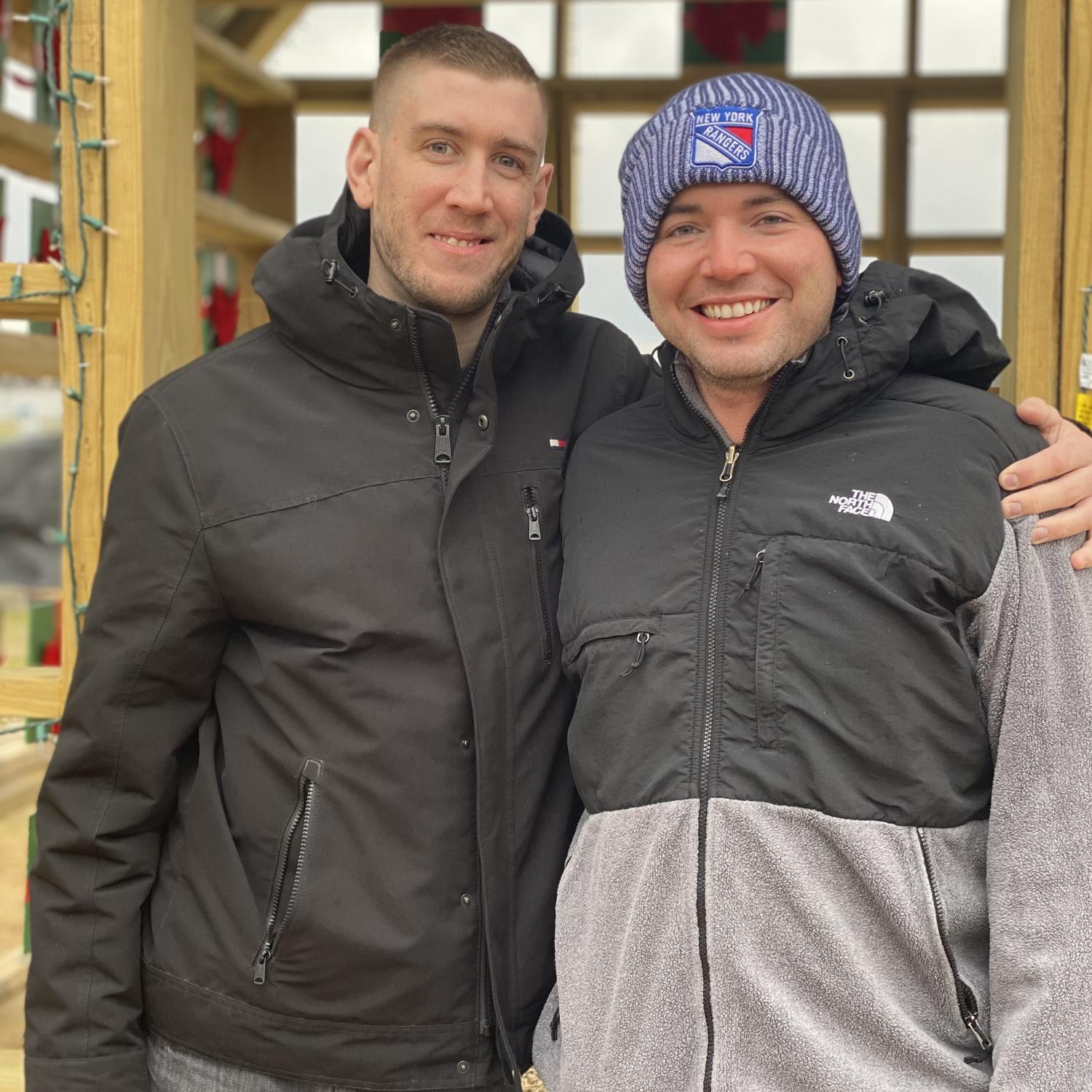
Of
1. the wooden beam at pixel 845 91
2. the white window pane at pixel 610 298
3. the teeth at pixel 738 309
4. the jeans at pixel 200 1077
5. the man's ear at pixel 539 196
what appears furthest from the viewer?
the wooden beam at pixel 845 91

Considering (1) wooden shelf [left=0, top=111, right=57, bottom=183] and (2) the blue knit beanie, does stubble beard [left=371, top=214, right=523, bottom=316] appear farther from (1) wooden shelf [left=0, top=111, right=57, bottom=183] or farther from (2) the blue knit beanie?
(1) wooden shelf [left=0, top=111, right=57, bottom=183]

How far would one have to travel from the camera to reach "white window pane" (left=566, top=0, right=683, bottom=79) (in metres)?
5.34

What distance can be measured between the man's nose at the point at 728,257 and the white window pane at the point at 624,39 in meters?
3.95

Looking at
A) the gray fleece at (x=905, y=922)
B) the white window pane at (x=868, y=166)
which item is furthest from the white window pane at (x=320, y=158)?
the gray fleece at (x=905, y=922)

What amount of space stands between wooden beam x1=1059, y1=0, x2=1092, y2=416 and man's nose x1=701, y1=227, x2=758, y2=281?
1.78 feet

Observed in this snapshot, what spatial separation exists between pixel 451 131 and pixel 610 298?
3.33 meters

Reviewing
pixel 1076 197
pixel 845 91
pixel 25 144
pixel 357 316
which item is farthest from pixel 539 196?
pixel 845 91

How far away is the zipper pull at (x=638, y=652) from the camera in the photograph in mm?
1537

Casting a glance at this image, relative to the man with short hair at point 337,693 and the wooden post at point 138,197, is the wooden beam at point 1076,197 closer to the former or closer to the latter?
the man with short hair at point 337,693

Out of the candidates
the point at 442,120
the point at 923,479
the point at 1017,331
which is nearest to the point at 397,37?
the point at 442,120

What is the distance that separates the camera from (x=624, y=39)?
17.8 feet

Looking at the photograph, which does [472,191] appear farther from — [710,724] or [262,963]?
[262,963]

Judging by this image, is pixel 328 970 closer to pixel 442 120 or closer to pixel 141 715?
pixel 141 715

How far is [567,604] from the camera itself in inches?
65.7
